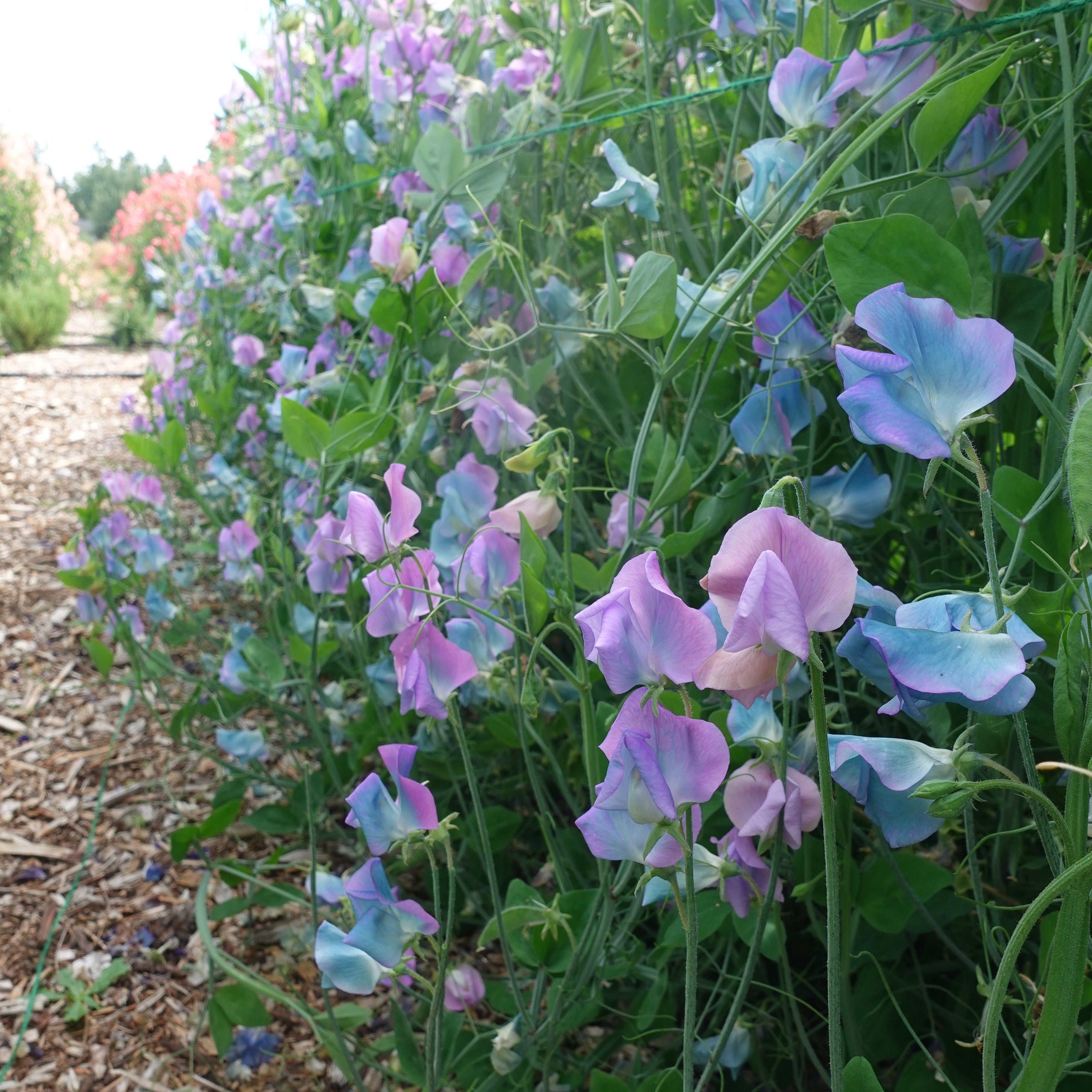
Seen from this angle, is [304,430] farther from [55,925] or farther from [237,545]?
[55,925]

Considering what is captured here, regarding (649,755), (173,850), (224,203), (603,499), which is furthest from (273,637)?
(224,203)

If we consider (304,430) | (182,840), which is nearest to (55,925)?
(182,840)

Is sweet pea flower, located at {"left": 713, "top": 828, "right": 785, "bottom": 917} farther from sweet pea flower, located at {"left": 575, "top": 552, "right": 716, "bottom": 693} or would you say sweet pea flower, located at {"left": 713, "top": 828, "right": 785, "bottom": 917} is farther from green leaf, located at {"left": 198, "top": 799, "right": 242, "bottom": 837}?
green leaf, located at {"left": 198, "top": 799, "right": 242, "bottom": 837}

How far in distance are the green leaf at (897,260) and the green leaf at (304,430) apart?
54 cm

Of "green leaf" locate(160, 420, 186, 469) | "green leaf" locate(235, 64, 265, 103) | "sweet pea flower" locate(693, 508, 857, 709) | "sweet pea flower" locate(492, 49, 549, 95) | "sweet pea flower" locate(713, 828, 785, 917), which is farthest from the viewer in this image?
"green leaf" locate(235, 64, 265, 103)

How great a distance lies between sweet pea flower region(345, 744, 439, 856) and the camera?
1.87 feet

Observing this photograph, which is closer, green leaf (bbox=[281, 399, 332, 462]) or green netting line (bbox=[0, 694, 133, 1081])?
green leaf (bbox=[281, 399, 332, 462])

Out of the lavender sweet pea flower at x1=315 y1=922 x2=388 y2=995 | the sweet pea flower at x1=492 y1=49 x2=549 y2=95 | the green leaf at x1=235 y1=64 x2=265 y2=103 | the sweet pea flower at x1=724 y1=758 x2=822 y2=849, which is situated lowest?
the lavender sweet pea flower at x1=315 y1=922 x2=388 y2=995

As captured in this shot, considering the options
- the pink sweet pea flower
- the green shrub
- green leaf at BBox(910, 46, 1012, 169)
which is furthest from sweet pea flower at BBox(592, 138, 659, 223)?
the green shrub

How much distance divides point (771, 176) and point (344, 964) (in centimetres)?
63

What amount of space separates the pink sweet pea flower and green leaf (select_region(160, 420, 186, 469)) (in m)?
0.53

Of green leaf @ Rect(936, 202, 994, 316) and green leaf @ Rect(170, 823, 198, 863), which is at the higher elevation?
green leaf @ Rect(936, 202, 994, 316)

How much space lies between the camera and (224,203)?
3412mm

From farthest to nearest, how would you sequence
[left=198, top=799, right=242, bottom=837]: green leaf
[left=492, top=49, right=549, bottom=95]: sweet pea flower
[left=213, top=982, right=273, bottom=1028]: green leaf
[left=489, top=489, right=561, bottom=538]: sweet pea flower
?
[left=492, top=49, right=549, bottom=95]: sweet pea flower, [left=198, top=799, right=242, bottom=837]: green leaf, [left=213, top=982, right=273, bottom=1028]: green leaf, [left=489, top=489, right=561, bottom=538]: sweet pea flower
